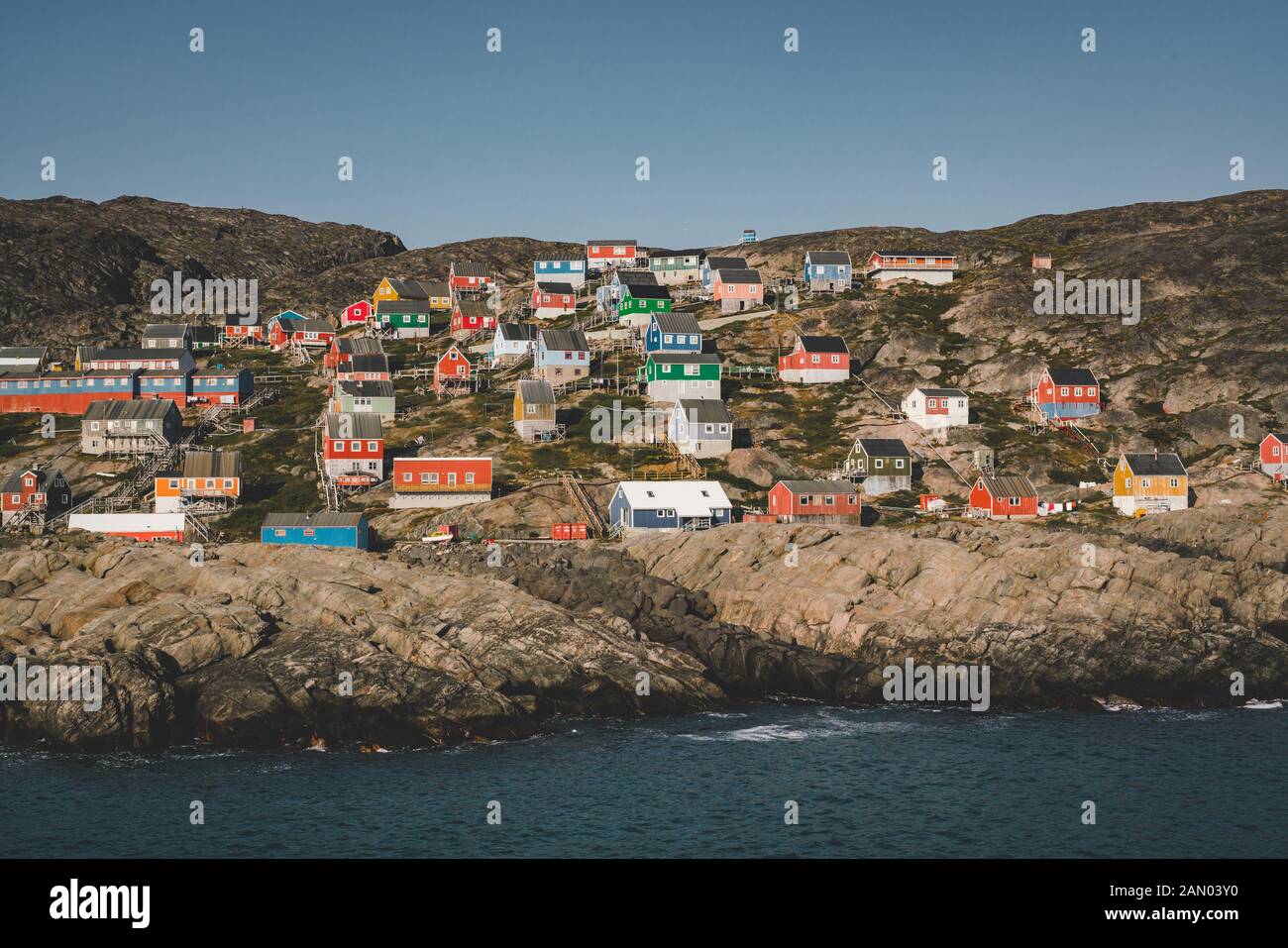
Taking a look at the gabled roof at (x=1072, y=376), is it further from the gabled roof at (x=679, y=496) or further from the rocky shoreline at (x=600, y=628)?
the gabled roof at (x=679, y=496)

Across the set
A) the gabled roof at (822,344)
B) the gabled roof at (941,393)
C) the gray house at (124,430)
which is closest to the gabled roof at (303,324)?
the gray house at (124,430)

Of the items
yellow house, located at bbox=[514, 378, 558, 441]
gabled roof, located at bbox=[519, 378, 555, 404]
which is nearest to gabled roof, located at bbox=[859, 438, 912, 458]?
yellow house, located at bbox=[514, 378, 558, 441]

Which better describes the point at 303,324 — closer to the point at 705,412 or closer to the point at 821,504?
the point at 705,412

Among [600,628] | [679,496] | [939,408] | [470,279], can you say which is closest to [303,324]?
[470,279]

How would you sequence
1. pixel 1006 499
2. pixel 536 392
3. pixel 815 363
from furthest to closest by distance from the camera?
pixel 815 363 < pixel 536 392 < pixel 1006 499

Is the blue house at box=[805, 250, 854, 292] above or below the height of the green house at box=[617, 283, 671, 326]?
above

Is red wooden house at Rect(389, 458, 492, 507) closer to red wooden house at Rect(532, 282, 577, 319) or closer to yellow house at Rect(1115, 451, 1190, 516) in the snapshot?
yellow house at Rect(1115, 451, 1190, 516)

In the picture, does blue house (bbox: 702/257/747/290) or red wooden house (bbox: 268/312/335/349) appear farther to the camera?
blue house (bbox: 702/257/747/290)
